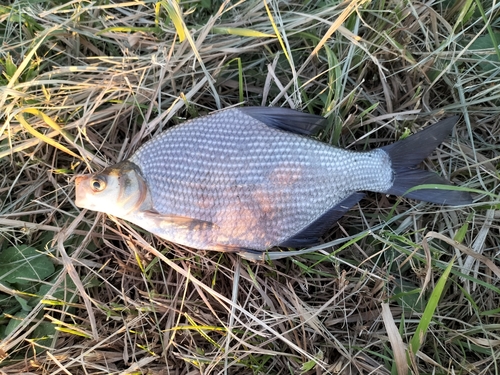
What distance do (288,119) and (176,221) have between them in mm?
808

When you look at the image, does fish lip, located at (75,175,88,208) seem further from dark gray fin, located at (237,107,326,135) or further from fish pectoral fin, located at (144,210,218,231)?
dark gray fin, located at (237,107,326,135)

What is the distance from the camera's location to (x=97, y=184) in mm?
1849

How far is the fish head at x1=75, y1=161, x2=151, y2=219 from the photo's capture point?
6.08 ft

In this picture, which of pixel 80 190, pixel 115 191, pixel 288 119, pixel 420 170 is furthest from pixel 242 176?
pixel 420 170

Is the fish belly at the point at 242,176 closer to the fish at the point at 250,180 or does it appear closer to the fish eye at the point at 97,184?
the fish at the point at 250,180

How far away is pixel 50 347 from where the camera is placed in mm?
2021

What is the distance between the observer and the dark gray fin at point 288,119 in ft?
6.48

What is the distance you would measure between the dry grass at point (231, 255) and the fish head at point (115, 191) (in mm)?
215

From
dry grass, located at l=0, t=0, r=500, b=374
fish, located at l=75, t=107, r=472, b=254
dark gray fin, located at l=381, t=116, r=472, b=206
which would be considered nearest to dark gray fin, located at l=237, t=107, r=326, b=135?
fish, located at l=75, t=107, r=472, b=254

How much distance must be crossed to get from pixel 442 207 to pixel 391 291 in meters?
0.57

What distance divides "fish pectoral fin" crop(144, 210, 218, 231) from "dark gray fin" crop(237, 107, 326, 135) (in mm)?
626

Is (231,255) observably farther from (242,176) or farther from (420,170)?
(420,170)

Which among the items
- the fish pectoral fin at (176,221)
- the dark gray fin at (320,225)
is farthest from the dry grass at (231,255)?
the fish pectoral fin at (176,221)

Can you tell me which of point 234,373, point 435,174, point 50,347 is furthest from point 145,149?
point 435,174
